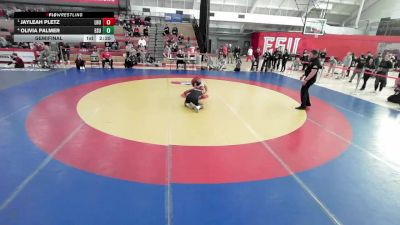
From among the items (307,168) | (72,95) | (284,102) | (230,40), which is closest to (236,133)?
(307,168)

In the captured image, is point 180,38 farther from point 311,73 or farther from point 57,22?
point 311,73

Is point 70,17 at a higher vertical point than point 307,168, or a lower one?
higher

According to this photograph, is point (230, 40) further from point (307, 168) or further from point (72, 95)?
point (307, 168)

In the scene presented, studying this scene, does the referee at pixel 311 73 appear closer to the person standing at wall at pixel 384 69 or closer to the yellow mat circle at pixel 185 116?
the yellow mat circle at pixel 185 116

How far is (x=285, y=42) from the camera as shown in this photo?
28812 mm

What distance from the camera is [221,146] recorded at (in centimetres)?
480

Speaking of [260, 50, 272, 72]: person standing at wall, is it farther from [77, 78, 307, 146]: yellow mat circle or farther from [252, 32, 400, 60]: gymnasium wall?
[252, 32, 400, 60]: gymnasium wall

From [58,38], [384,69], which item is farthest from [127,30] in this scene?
[384,69]

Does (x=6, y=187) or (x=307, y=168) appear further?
(x=307, y=168)

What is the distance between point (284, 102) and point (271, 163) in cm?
466
